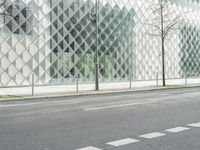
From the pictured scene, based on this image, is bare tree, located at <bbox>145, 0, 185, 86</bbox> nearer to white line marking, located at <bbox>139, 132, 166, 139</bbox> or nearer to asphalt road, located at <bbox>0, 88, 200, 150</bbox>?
asphalt road, located at <bbox>0, 88, 200, 150</bbox>

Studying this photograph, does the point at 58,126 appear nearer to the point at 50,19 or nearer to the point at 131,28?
the point at 50,19

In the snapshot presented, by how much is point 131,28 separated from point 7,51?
670 inches

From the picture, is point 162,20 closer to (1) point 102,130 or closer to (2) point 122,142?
(1) point 102,130

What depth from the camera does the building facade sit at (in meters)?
27.1

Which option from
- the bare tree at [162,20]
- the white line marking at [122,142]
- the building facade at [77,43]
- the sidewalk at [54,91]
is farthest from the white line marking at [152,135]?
the bare tree at [162,20]

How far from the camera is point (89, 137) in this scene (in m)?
6.91

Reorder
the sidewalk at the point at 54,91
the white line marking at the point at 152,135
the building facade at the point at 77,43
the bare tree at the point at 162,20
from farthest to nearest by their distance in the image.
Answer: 1. the bare tree at the point at 162,20
2. the building facade at the point at 77,43
3. the sidewalk at the point at 54,91
4. the white line marking at the point at 152,135

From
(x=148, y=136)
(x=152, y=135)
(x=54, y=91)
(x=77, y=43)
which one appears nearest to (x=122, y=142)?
(x=148, y=136)

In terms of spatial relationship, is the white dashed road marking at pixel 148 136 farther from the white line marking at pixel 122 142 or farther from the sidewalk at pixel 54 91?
the sidewalk at pixel 54 91

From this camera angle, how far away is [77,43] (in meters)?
31.8

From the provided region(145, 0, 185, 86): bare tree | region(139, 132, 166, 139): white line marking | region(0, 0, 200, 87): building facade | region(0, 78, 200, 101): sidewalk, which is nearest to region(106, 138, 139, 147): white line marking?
region(139, 132, 166, 139): white line marking

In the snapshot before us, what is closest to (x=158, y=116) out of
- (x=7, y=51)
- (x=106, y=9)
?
(x=7, y=51)

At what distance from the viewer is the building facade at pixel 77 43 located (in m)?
27.1

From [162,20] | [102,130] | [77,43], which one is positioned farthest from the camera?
[77,43]
